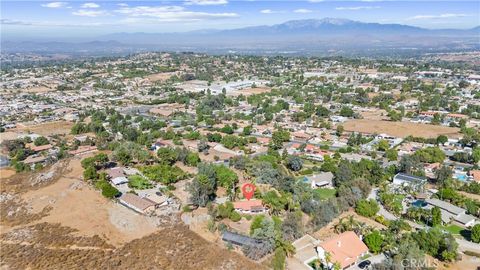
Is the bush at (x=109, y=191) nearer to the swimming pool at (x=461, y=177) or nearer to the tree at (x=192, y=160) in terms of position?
the tree at (x=192, y=160)

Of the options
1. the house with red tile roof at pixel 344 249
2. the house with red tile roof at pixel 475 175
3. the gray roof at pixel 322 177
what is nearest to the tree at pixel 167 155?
the gray roof at pixel 322 177

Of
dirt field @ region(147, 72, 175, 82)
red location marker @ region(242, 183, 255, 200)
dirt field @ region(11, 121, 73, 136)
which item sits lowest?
dirt field @ region(11, 121, 73, 136)

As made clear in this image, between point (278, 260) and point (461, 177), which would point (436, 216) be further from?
point (278, 260)

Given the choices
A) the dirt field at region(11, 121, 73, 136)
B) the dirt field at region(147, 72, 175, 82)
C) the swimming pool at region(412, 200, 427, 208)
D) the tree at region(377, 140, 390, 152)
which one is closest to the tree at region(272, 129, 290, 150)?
the tree at region(377, 140, 390, 152)

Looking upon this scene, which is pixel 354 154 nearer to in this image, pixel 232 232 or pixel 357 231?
pixel 357 231

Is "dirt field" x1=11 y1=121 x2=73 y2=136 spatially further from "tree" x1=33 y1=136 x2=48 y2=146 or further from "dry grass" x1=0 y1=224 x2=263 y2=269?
"dry grass" x1=0 y1=224 x2=263 y2=269
